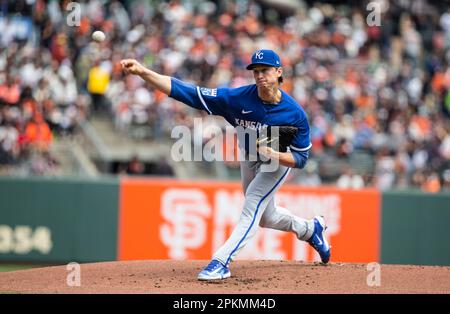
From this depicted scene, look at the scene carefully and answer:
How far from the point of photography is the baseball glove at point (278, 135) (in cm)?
780

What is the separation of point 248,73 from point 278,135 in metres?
10.8

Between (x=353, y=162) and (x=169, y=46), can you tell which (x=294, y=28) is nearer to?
(x=169, y=46)

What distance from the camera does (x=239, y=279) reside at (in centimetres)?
792

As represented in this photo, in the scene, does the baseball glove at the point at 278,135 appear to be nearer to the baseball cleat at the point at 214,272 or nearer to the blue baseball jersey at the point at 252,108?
the blue baseball jersey at the point at 252,108

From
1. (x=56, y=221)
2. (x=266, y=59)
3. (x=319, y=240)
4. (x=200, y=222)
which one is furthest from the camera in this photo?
(x=200, y=222)

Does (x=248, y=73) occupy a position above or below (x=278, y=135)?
above

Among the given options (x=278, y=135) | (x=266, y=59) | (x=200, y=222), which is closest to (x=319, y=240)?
(x=278, y=135)

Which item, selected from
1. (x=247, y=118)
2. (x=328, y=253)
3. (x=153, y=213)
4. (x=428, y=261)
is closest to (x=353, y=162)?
(x=428, y=261)

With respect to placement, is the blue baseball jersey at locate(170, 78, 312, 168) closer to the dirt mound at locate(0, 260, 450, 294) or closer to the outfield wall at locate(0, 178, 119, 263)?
the dirt mound at locate(0, 260, 450, 294)

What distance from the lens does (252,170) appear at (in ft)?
26.9

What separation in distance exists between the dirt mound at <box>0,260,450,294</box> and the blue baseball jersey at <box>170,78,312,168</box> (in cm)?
120

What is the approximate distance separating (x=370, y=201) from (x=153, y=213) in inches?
162

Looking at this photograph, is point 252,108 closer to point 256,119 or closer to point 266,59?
Result: point 256,119

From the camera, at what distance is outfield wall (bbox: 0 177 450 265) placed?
14.6m
